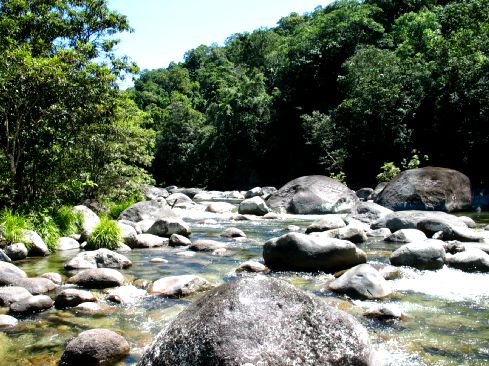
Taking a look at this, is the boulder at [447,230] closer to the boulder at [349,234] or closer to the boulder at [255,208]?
the boulder at [349,234]

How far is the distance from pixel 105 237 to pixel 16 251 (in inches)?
89.3

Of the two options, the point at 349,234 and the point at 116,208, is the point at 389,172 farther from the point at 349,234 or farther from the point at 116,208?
the point at 116,208

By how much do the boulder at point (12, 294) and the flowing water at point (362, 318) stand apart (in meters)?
0.21

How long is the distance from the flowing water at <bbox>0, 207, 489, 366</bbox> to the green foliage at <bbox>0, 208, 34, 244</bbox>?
43.8 inches

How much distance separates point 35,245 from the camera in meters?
11.6

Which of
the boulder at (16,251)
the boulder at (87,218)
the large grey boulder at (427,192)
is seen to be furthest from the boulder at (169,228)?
the large grey boulder at (427,192)

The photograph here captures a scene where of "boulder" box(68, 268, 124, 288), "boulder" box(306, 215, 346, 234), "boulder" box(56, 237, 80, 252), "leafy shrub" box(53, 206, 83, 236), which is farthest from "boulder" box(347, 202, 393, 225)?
"boulder" box(68, 268, 124, 288)

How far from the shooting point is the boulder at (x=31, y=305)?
705 cm

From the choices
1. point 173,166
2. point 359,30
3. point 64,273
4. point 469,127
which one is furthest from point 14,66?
point 173,166

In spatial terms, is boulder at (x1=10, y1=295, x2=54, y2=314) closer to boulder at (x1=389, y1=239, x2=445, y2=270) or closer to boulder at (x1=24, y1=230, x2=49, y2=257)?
boulder at (x1=24, y1=230, x2=49, y2=257)

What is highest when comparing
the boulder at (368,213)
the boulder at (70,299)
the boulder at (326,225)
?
the boulder at (70,299)

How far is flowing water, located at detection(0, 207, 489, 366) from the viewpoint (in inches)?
217

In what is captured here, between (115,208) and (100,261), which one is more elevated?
(115,208)

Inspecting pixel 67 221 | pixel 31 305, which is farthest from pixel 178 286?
pixel 67 221
